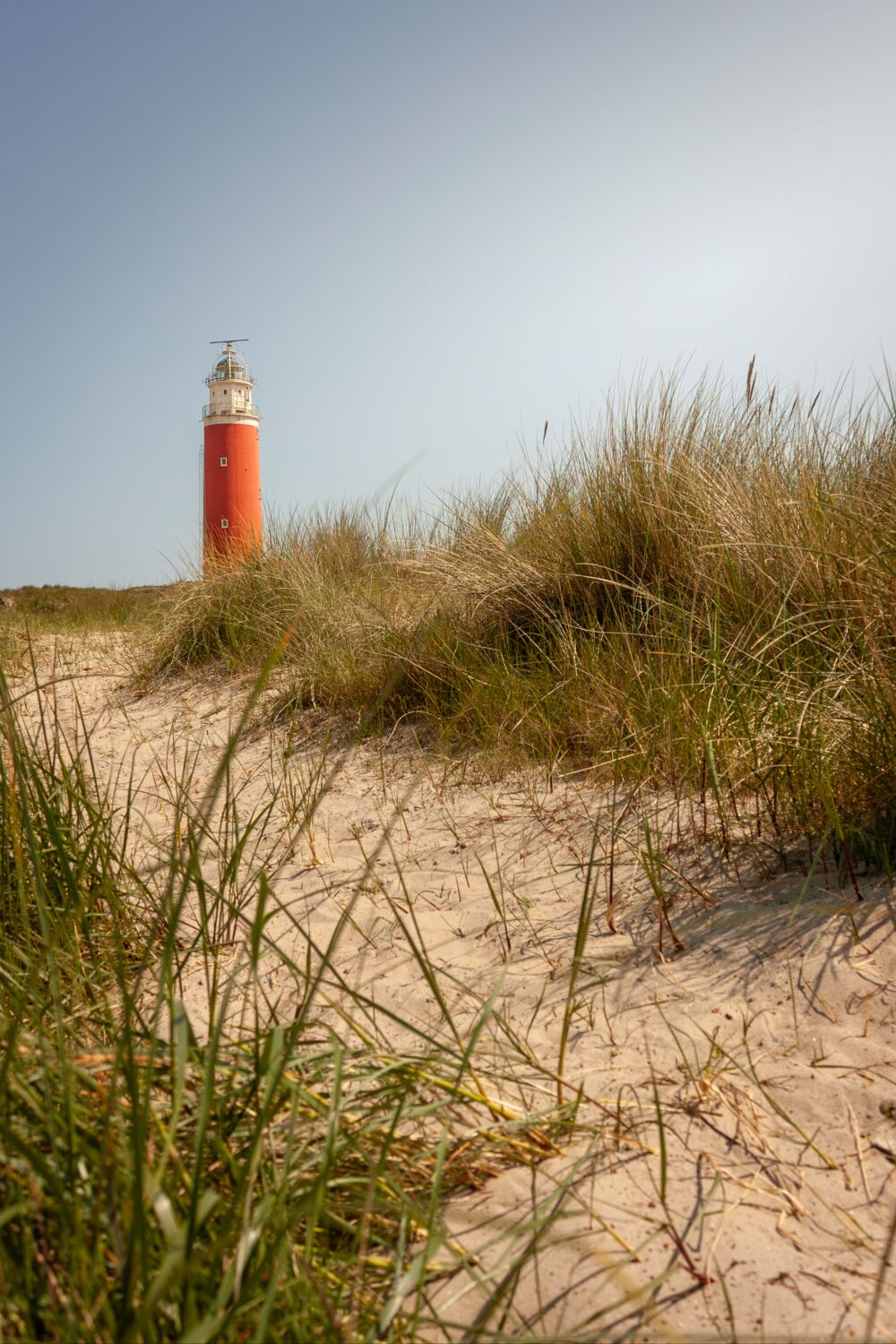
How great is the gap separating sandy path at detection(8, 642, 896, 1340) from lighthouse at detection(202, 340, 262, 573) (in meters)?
18.1

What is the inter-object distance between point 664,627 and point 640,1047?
1910 mm

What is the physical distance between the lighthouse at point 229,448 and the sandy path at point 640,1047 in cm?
1811

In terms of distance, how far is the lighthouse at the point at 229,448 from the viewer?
2011 cm

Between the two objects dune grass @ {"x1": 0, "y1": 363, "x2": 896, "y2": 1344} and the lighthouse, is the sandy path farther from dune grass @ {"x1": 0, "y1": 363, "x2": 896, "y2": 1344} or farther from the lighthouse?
the lighthouse

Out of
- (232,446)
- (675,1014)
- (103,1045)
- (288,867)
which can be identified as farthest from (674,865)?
(232,446)

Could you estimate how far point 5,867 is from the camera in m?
1.66

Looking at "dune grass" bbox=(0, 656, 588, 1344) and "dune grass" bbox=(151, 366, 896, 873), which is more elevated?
"dune grass" bbox=(151, 366, 896, 873)

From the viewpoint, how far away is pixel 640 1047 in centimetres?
139

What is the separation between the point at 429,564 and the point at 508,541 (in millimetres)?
497

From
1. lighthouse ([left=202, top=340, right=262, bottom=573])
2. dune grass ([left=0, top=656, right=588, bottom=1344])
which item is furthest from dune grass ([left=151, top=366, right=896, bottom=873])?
lighthouse ([left=202, top=340, right=262, bottom=573])

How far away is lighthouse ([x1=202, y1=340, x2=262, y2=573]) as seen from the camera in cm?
2011

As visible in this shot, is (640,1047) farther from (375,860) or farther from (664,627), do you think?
(664,627)

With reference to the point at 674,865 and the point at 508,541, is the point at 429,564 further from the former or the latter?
the point at 674,865

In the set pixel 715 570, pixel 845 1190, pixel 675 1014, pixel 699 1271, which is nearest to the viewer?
pixel 699 1271
